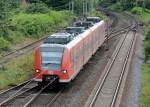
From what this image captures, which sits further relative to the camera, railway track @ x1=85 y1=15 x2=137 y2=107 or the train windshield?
the train windshield

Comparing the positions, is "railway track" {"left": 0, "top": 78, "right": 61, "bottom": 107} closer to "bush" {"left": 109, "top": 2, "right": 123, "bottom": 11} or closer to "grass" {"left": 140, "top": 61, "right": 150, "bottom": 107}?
"grass" {"left": 140, "top": 61, "right": 150, "bottom": 107}

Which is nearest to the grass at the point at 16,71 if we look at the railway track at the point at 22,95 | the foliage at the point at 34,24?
the railway track at the point at 22,95

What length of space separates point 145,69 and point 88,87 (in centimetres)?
776

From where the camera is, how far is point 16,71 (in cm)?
3288

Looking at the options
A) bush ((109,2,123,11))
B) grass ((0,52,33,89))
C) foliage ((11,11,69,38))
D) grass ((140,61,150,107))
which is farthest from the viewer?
bush ((109,2,123,11))

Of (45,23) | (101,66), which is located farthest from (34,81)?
(45,23)

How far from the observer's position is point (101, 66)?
38.2 m

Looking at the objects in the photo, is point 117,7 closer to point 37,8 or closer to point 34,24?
point 37,8

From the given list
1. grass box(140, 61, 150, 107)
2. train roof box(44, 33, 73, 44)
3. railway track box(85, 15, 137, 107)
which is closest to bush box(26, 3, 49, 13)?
railway track box(85, 15, 137, 107)

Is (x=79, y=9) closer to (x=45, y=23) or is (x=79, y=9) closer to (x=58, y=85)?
(x=45, y=23)

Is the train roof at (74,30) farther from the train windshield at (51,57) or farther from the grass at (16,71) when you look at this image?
the train windshield at (51,57)

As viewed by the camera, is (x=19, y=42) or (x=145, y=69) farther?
(x=19, y=42)

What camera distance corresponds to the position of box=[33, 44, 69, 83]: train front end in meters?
27.8

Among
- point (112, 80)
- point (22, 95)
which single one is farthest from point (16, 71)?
point (112, 80)
